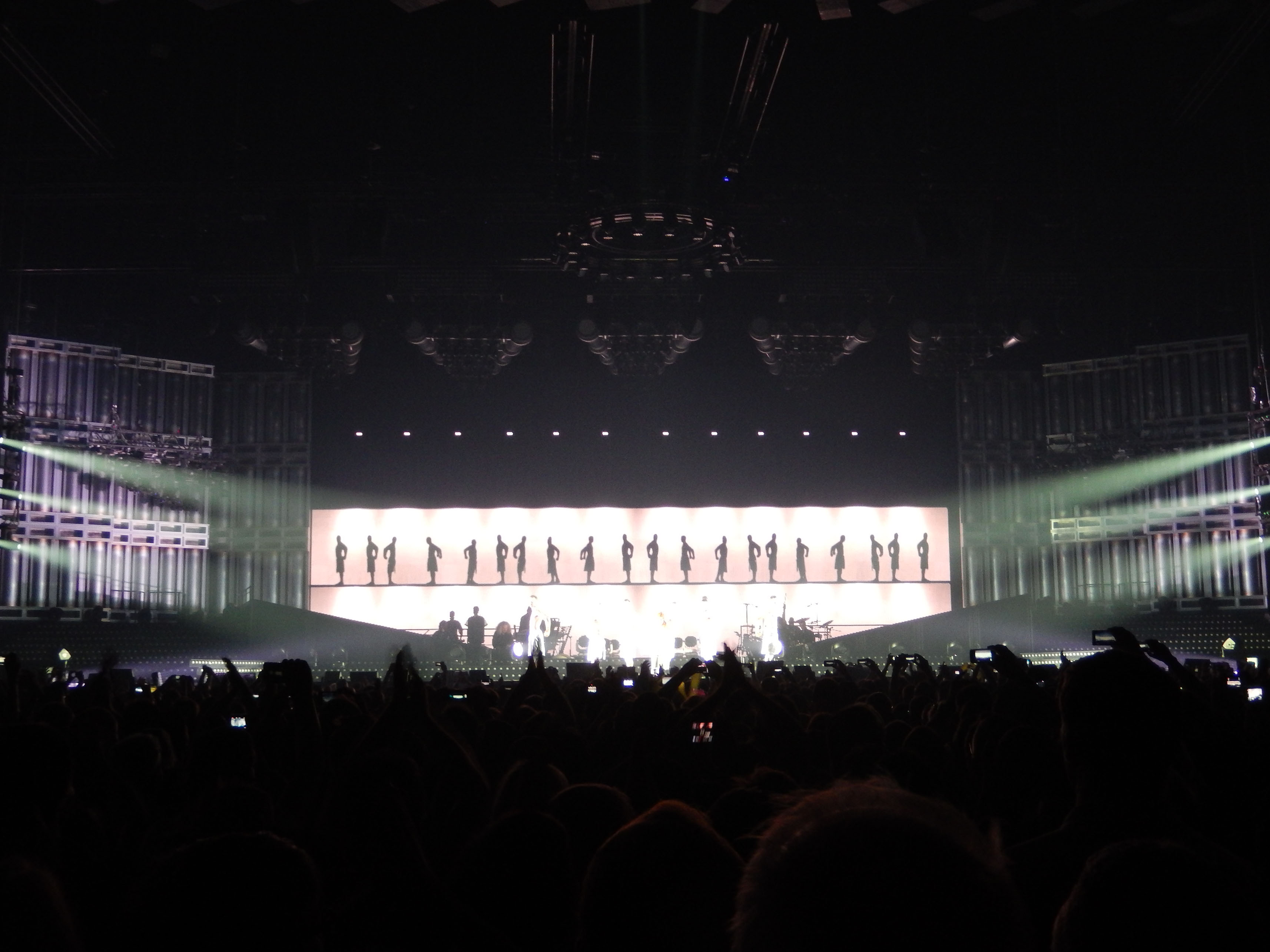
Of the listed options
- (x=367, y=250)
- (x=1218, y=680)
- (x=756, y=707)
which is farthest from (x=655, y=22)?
(x=756, y=707)

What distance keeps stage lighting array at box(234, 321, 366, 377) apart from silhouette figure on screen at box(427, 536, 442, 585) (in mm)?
5838

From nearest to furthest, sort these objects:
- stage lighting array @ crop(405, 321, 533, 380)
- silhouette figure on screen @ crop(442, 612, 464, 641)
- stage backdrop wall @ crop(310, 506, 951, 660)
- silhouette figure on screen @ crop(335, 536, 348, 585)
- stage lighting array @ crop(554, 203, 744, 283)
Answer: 1. stage lighting array @ crop(554, 203, 744, 283)
2. stage lighting array @ crop(405, 321, 533, 380)
3. silhouette figure on screen @ crop(442, 612, 464, 641)
4. silhouette figure on screen @ crop(335, 536, 348, 585)
5. stage backdrop wall @ crop(310, 506, 951, 660)

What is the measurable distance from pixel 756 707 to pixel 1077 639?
19.0m

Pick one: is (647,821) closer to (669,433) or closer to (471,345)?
(471,345)

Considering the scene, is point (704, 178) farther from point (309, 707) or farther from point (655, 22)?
point (309, 707)

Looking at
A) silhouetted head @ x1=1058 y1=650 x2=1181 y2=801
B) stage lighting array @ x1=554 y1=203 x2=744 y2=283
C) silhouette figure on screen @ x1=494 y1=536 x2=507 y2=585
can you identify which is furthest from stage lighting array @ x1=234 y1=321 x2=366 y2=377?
silhouetted head @ x1=1058 y1=650 x2=1181 y2=801

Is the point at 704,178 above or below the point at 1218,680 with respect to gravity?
above

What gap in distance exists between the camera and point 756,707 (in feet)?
13.5

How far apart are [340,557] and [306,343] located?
686cm

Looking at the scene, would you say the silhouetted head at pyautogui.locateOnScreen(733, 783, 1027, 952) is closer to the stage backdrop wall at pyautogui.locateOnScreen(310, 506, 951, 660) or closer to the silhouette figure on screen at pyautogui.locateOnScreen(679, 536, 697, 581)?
the stage backdrop wall at pyautogui.locateOnScreen(310, 506, 951, 660)

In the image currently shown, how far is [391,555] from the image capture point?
2559cm

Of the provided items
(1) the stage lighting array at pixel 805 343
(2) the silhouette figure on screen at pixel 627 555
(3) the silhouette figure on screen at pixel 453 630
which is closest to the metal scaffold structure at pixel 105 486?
(3) the silhouette figure on screen at pixel 453 630

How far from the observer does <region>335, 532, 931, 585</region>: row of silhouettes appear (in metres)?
25.7

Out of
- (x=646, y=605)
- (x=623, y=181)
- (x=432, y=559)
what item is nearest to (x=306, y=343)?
(x=432, y=559)
